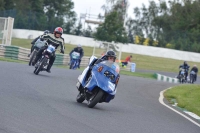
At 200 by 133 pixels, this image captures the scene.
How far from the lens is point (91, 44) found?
66750 mm

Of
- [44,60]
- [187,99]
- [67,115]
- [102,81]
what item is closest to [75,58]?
[44,60]

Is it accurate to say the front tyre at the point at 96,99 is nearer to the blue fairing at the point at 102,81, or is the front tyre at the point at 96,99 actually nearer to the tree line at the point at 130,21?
the blue fairing at the point at 102,81

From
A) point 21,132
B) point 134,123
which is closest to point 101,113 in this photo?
point 134,123

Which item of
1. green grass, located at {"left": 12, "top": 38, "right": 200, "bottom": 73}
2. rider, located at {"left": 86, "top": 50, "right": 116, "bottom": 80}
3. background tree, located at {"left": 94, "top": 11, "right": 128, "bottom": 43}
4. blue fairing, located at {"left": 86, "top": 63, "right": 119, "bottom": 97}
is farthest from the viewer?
green grass, located at {"left": 12, "top": 38, "right": 200, "bottom": 73}

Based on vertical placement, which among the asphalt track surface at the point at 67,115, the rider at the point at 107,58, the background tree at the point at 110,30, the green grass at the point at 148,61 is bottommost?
the green grass at the point at 148,61

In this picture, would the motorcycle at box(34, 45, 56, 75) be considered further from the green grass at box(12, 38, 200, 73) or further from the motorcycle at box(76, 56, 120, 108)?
the green grass at box(12, 38, 200, 73)

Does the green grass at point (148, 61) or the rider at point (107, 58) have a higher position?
the rider at point (107, 58)

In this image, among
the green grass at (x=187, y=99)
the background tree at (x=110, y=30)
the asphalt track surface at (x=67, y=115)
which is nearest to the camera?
the asphalt track surface at (x=67, y=115)

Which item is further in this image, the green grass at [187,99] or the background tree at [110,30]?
the background tree at [110,30]

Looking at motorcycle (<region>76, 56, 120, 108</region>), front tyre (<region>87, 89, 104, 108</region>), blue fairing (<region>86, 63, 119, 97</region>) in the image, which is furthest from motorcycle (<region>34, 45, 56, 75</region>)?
front tyre (<region>87, 89, 104, 108</region>)

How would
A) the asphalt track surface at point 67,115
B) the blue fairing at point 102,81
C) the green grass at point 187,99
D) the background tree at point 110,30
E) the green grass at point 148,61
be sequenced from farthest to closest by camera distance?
the green grass at point 148,61, the background tree at point 110,30, the green grass at point 187,99, the blue fairing at point 102,81, the asphalt track surface at point 67,115

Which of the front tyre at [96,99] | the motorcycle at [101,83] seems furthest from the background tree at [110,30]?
the front tyre at [96,99]

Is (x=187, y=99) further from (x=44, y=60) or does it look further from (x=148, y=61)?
(x=148, y=61)

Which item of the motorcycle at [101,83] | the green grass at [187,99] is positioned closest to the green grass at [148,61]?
the green grass at [187,99]
